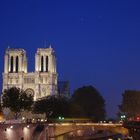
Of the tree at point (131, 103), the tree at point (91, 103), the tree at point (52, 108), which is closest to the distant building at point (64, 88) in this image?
the tree at point (52, 108)

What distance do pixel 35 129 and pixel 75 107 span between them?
36272mm

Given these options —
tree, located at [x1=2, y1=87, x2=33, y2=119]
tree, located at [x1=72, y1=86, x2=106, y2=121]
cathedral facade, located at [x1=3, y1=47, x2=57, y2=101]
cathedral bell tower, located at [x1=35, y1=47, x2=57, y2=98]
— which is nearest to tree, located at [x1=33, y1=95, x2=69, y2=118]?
tree, located at [x1=72, y1=86, x2=106, y2=121]

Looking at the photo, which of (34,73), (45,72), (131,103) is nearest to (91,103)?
(131,103)

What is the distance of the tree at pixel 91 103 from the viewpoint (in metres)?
102

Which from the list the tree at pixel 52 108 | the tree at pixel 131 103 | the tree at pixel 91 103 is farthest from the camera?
the tree at pixel 52 108

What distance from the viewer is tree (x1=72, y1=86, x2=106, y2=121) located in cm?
10219

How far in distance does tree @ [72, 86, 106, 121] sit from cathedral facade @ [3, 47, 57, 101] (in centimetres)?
3213

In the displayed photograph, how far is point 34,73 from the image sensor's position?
139 m

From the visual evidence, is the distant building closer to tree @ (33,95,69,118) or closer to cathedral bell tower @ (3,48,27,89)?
cathedral bell tower @ (3,48,27,89)

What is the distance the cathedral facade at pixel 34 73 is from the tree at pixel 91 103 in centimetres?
3213

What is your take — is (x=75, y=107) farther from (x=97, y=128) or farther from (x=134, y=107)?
(x=97, y=128)

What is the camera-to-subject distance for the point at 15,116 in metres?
104

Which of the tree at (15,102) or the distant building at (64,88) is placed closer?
the tree at (15,102)

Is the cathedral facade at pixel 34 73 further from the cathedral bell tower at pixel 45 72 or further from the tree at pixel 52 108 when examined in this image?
the tree at pixel 52 108
